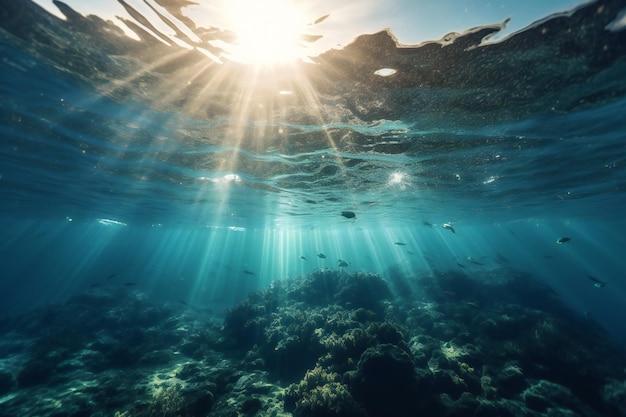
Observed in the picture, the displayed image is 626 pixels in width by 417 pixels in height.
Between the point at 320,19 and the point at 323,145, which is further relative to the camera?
the point at 323,145

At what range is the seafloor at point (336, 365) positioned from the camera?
8922mm

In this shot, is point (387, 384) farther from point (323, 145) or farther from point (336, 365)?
point (323, 145)

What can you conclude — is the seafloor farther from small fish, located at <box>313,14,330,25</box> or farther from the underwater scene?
small fish, located at <box>313,14,330,25</box>

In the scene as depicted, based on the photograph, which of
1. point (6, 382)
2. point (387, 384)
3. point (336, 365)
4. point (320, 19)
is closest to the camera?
point (320, 19)

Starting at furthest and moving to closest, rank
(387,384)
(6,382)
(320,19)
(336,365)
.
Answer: (6,382) → (336,365) → (387,384) → (320,19)

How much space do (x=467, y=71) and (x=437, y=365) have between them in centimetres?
1186

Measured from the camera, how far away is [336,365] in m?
11.0

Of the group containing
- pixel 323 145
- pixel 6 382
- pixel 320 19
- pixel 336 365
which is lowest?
pixel 336 365

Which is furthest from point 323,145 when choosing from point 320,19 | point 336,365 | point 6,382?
point 6,382

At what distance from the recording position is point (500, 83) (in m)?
8.63

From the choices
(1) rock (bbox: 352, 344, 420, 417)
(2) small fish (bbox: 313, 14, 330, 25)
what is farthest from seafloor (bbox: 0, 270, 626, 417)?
(2) small fish (bbox: 313, 14, 330, 25)

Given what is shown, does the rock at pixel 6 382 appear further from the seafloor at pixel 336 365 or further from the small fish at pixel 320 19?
the small fish at pixel 320 19

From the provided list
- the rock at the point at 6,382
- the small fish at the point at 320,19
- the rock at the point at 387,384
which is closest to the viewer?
the small fish at the point at 320,19

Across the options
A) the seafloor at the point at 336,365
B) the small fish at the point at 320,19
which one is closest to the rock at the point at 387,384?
the seafloor at the point at 336,365
